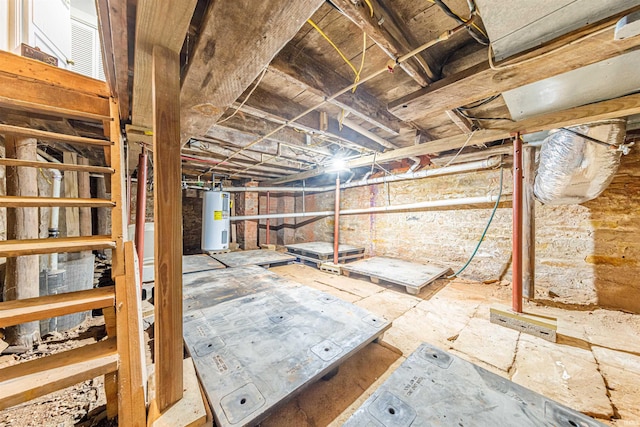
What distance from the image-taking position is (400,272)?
299 cm

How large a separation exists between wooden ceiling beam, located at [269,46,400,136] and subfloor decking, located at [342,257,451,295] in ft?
6.22

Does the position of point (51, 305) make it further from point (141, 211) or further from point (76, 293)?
point (141, 211)

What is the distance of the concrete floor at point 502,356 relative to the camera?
1.12 metres

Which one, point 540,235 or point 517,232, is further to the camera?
point 540,235

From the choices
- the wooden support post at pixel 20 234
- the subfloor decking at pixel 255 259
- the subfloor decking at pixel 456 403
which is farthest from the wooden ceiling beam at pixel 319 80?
the subfloor decking at pixel 255 259

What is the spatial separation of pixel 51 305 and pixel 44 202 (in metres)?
0.49

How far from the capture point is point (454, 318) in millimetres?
2025

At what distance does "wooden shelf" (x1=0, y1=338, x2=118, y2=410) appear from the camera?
2.31ft

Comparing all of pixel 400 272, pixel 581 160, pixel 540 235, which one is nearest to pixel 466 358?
pixel 400 272

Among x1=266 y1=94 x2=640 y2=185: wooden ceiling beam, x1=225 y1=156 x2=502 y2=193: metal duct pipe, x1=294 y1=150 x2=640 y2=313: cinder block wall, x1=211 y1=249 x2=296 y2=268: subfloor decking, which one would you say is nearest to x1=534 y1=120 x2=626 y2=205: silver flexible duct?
x1=266 y1=94 x2=640 y2=185: wooden ceiling beam

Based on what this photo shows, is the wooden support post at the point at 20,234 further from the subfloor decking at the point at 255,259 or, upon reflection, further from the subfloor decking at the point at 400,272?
the subfloor decking at the point at 400,272

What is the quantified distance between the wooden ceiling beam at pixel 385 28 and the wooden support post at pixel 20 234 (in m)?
2.63

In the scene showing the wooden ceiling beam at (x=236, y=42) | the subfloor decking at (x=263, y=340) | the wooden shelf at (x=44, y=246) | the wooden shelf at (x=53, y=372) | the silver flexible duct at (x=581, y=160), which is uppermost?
the wooden ceiling beam at (x=236, y=42)

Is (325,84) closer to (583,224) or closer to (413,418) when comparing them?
(413,418)
